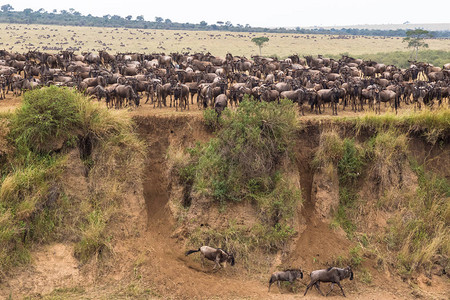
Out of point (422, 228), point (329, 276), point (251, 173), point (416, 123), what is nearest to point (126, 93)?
point (251, 173)

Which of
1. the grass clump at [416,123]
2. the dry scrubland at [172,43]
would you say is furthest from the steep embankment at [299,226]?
the dry scrubland at [172,43]

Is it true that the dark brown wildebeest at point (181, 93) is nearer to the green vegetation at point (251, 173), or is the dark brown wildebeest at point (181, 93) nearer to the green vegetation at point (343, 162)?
the green vegetation at point (251, 173)

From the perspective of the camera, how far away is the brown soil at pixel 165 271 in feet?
38.4

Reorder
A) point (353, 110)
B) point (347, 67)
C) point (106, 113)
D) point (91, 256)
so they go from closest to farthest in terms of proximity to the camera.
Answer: point (91, 256) < point (106, 113) < point (353, 110) < point (347, 67)

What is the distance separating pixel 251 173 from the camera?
555 inches

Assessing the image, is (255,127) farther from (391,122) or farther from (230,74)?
(230,74)

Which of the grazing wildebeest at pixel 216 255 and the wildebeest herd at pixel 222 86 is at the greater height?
the wildebeest herd at pixel 222 86

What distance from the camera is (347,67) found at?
2597 centimetres

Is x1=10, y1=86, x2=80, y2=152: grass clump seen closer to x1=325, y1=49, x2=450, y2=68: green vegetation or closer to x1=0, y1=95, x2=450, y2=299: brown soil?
x1=0, y1=95, x2=450, y2=299: brown soil

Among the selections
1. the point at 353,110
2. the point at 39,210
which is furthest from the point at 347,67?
the point at 39,210

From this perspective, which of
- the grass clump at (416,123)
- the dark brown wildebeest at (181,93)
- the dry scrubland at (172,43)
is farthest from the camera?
the dry scrubland at (172,43)

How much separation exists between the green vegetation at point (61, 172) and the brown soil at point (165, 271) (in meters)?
0.58

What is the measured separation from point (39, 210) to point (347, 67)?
19876 mm

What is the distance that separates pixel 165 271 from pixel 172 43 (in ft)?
185
